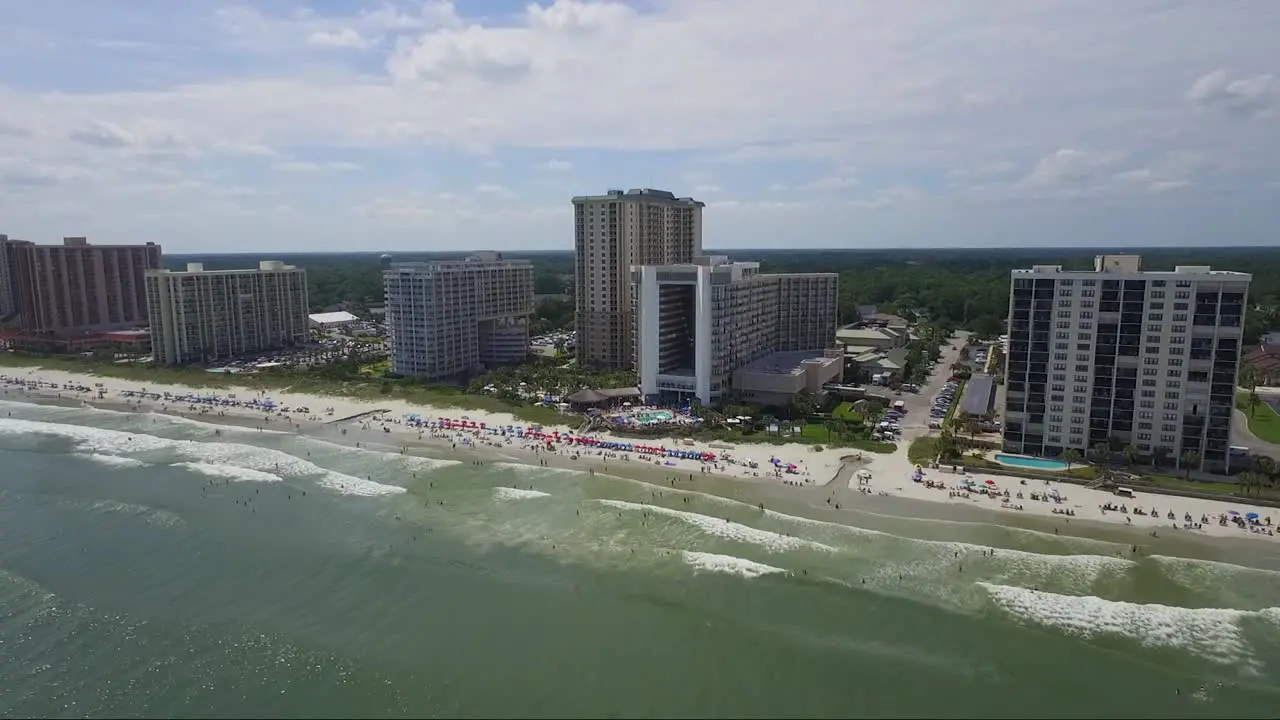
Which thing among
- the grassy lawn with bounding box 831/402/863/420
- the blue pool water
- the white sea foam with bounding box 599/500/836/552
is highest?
the blue pool water

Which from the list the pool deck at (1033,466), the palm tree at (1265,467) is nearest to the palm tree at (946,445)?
the pool deck at (1033,466)

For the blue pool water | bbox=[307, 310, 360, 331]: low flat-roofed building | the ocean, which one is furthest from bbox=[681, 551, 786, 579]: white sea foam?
bbox=[307, 310, 360, 331]: low flat-roofed building

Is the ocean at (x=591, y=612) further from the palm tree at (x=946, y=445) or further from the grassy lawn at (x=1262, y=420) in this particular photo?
the grassy lawn at (x=1262, y=420)

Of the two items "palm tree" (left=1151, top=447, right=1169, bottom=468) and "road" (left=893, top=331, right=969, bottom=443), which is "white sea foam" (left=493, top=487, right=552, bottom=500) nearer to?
"road" (left=893, top=331, right=969, bottom=443)

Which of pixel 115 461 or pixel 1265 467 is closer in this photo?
pixel 1265 467

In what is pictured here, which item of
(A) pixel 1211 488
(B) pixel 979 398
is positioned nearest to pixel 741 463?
(B) pixel 979 398

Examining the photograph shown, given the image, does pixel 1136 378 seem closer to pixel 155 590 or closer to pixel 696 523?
pixel 696 523

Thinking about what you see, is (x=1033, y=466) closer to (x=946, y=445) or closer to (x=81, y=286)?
(x=946, y=445)
